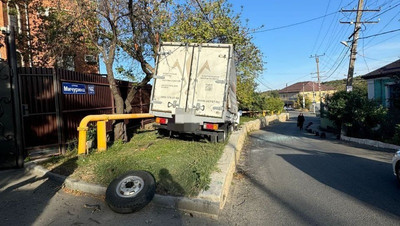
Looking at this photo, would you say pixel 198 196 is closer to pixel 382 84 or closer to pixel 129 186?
pixel 129 186

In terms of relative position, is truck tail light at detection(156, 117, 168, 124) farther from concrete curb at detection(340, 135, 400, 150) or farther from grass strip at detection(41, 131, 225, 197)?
concrete curb at detection(340, 135, 400, 150)

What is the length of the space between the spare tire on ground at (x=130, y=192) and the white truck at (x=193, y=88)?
3.26 m

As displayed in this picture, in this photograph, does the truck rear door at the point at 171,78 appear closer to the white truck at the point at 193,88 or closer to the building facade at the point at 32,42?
the white truck at the point at 193,88

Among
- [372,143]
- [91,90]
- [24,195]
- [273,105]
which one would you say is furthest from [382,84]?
[273,105]

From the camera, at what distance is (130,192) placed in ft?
13.0

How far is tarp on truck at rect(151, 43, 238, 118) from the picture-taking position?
7.30 m

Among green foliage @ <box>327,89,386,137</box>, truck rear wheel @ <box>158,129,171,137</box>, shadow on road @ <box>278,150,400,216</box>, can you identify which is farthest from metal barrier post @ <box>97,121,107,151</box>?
green foliage @ <box>327,89,386,137</box>

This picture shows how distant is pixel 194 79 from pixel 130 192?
423 centimetres

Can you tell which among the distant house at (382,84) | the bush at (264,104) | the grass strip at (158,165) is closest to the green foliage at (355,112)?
the distant house at (382,84)

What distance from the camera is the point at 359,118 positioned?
14188 millimetres

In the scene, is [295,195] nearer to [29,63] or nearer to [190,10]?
[190,10]

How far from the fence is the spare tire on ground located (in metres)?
3.56

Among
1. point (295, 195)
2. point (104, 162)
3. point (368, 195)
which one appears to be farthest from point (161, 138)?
point (368, 195)

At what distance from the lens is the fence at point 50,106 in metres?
6.33
